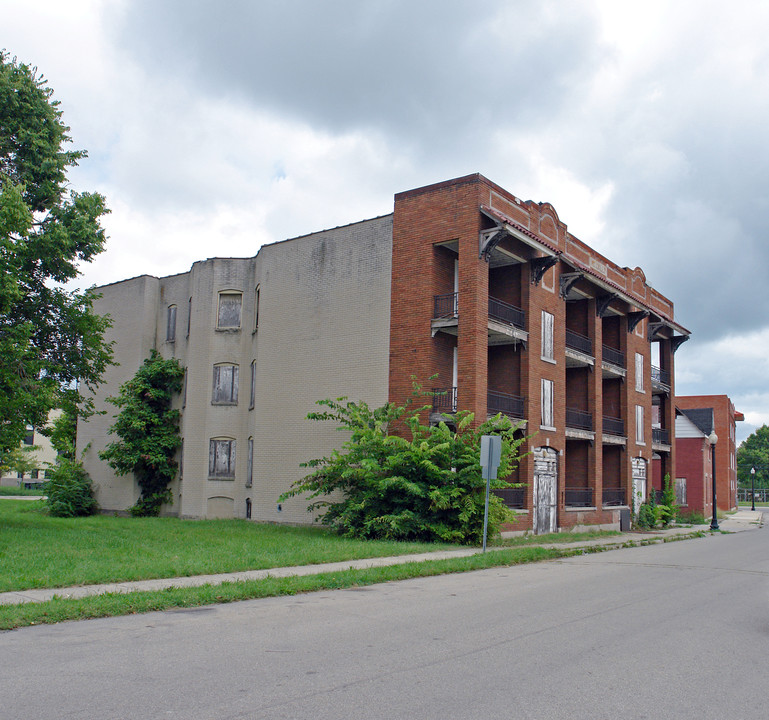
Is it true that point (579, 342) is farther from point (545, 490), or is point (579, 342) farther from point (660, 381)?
point (660, 381)

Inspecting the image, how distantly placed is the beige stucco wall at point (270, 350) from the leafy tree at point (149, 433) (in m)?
0.65

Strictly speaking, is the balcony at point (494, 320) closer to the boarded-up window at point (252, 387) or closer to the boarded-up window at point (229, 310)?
the boarded-up window at point (252, 387)

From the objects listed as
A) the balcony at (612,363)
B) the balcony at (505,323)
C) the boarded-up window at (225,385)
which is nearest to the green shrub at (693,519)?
the balcony at (612,363)

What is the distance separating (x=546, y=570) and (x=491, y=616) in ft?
22.2

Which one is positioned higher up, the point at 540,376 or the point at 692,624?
the point at 540,376

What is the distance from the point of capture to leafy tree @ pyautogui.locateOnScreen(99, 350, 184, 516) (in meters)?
30.9

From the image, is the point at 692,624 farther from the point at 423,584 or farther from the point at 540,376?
the point at 540,376

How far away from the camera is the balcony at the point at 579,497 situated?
31.0m

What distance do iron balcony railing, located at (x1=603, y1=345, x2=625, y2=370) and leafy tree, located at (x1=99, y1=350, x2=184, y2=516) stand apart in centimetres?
1921

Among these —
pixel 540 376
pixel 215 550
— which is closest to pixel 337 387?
pixel 540 376

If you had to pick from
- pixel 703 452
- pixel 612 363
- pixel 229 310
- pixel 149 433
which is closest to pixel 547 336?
pixel 612 363

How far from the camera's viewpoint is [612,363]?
3538 cm

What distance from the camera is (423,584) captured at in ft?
44.5

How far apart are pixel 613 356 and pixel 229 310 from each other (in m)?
17.9
